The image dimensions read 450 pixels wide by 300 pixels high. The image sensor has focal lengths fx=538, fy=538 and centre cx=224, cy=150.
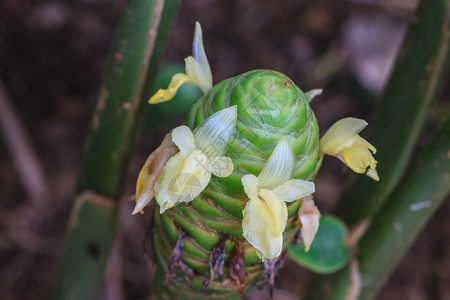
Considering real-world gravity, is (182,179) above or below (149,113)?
above

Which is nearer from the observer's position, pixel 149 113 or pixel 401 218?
pixel 401 218

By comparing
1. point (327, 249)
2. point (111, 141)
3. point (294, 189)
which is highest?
point (294, 189)

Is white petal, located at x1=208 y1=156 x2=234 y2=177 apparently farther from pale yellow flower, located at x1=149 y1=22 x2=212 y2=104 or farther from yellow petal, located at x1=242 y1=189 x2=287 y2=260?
pale yellow flower, located at x1=149 y1=22 x2=212 y2=104

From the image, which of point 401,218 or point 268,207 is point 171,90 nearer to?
point 268,207

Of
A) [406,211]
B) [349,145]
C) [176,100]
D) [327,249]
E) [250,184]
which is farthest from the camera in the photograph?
[176,100]

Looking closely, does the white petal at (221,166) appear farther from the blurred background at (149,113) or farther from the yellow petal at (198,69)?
the blurred background at (149,113)

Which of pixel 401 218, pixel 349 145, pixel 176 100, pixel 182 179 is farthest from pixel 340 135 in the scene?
pixel 176 100
